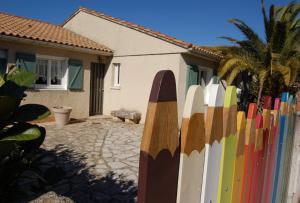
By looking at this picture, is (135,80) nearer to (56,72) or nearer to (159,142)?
(56,72)

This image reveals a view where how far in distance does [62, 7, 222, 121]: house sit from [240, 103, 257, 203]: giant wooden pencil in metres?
8.28

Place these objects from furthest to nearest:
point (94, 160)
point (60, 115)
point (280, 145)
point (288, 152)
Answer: point (60, 115), point (94, 160), point (288, 152), point (280, 145)

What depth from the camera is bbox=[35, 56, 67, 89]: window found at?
10359 mm

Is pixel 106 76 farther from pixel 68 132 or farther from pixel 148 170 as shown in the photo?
pixel 148 170

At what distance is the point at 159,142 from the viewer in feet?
3.00

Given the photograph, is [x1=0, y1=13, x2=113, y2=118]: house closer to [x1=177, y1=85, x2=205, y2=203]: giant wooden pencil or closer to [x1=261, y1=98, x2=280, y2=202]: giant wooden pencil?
[x1=261, y1=98, x2=280, y2=202]: giant wooden pencil

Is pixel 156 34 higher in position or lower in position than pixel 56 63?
higher

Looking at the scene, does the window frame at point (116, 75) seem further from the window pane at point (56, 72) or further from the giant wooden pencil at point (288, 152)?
the giant wooden pencil at point (288, 152)

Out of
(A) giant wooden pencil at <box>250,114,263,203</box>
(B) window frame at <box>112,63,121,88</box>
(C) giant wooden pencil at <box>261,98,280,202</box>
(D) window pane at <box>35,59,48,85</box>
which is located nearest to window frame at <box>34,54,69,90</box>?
(D) window pane at <box>35,59,48,85</box>

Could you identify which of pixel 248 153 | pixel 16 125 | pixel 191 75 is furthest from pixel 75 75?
pixel 248 153

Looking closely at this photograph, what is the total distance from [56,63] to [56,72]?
1.29 ft

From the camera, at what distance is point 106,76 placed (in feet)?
42.4

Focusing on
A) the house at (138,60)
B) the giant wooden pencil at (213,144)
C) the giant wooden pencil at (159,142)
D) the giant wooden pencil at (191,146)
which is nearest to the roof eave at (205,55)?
the house at (138,60)

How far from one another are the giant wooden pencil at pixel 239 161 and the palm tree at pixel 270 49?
987 cm
